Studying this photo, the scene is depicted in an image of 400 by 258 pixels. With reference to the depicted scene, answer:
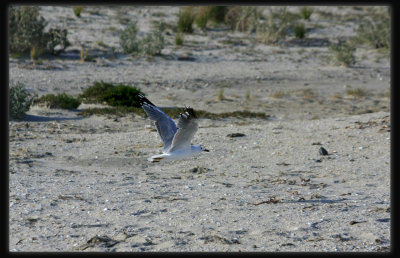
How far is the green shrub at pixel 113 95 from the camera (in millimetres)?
13906

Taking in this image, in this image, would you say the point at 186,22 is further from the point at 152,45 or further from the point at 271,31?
the point at 152,45

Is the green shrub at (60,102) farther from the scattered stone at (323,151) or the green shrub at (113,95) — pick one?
the scattered stone at (323,151)

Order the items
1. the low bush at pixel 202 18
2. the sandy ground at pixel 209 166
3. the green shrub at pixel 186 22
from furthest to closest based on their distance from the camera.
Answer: the low bush at pixel 202 18 < the green shrub at pixel 186 22 < the sandy ground at pixel 209 166

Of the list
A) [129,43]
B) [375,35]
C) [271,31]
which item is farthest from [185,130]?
[375,35]

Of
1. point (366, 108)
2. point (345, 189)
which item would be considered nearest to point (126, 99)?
point (366, 108)

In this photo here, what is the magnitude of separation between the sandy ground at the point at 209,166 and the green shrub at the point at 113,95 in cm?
86

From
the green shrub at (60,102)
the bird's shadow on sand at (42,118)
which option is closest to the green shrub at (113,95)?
the green shrub at (60,102)

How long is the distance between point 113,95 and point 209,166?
5.32 meters

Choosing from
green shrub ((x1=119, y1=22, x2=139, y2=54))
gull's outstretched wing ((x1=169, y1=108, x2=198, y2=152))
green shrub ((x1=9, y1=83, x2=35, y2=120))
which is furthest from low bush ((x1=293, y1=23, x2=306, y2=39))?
gull's outstretched wing ((x1=169, y1=108, x2=198, y2=152))

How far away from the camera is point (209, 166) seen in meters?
9.27

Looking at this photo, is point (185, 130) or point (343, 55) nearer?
point (185, 130)

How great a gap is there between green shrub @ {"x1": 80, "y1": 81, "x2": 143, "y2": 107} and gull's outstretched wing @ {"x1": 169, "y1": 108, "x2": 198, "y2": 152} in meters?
6.46

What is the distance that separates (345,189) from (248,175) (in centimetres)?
136
